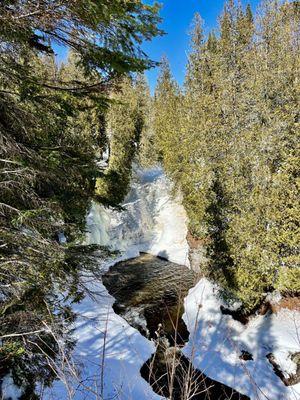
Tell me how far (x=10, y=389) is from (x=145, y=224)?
1844 cm

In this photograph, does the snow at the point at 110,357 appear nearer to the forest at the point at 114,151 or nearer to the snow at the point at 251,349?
the forest at the point at 114,151

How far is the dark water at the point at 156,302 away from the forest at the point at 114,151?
2.59 m

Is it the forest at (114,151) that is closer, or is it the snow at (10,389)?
the forest at (114,151)

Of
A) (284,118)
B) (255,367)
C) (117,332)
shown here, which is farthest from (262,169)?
(117,332)

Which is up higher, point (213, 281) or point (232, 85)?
point (232, 85)

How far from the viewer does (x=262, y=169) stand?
414 inches

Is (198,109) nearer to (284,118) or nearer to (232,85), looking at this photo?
(232,85)

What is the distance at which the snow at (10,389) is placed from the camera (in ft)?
18.1

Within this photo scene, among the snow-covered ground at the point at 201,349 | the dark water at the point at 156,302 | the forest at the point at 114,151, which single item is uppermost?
the forest at the point at 114,151

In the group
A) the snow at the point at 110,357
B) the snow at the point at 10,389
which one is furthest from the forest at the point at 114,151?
the snow at the point at 110,357

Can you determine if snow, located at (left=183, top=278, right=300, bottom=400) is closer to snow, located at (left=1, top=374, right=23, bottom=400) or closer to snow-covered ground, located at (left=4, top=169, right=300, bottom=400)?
snow-covered ground, located at (left=4, top=169, right=300, bottom=400)

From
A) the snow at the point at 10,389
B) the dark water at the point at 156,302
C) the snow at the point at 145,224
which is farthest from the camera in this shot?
the snow at the point at 145,224

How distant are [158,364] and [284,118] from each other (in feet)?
29.5

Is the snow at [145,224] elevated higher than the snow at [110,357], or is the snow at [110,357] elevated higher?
the snow at [145,224]
